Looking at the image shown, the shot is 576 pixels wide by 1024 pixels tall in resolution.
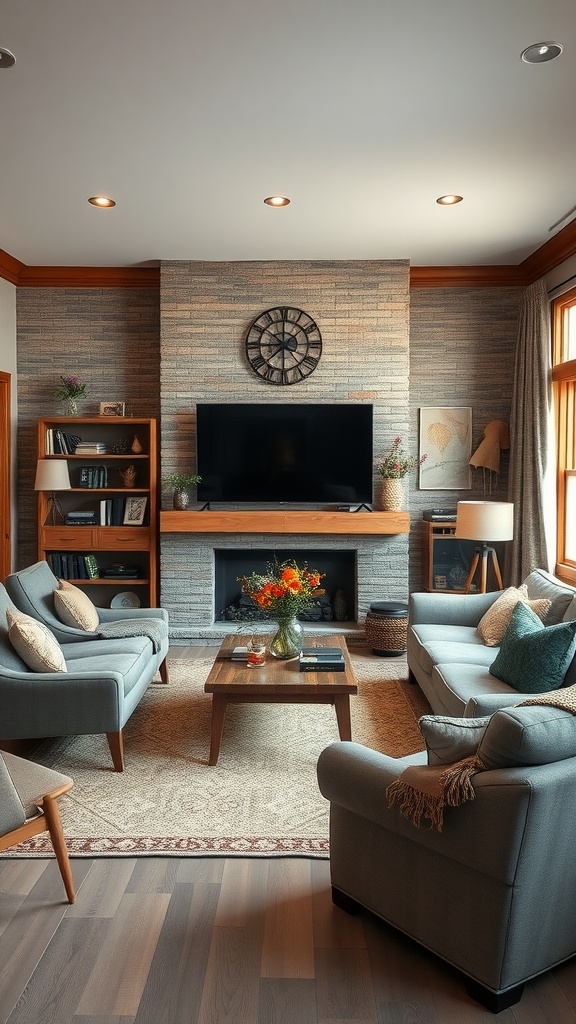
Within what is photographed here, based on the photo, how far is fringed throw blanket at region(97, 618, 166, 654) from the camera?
4297 mm

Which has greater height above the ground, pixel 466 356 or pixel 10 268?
pixel 10 268

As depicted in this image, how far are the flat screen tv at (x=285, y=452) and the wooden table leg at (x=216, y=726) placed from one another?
8.74ft

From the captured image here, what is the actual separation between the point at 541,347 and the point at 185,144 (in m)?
3.08

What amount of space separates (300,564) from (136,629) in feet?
7.01

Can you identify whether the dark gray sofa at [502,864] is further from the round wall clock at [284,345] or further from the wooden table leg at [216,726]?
the round wall clock at [284,345]

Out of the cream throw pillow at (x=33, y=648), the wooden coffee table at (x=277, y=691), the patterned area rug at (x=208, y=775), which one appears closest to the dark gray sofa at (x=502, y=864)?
→ the patterned area rug at (x=208, y=775)

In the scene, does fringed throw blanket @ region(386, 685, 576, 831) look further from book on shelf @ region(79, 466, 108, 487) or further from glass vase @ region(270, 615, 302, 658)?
book on shelf @ region(79, 466, 108, 487)

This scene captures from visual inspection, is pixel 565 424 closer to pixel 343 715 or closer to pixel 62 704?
pixel 343 715

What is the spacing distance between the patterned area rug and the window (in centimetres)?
179

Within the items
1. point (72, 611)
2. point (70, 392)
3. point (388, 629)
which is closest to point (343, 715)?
point (72, 611)

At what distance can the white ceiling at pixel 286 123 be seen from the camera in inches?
108

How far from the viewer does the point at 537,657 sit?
3.17 meters

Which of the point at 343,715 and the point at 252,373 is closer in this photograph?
the point at 343,715

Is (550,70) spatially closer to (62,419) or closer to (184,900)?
(184,900)
